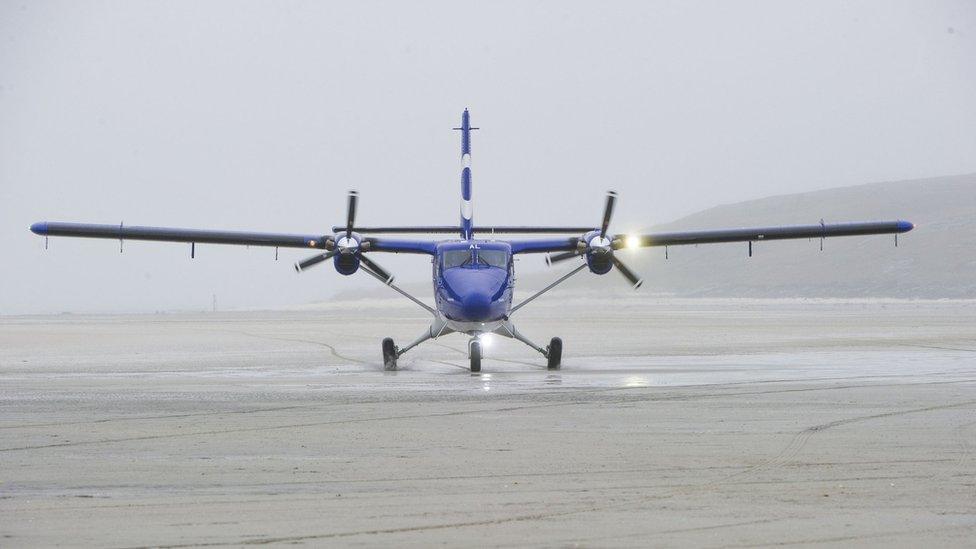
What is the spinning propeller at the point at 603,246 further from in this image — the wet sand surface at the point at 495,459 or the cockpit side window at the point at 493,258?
the wet sand surface at the point at 495,459

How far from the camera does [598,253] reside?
90.6 ft

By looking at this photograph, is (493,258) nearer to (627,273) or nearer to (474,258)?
(474,258)

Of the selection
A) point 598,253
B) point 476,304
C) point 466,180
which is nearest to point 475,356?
point 476,304

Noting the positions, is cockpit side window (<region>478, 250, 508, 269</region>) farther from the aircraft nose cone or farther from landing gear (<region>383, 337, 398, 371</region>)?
landing gear (<region>383, 337, 398, 371</region>)

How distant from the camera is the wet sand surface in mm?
7820

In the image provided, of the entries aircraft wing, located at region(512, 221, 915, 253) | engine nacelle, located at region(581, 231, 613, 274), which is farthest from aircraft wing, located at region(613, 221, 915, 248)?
engine nacelle, located at region(581, 231, 613, 274)

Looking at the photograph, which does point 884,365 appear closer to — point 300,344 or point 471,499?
point 471,499

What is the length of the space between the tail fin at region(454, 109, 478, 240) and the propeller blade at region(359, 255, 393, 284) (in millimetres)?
2242

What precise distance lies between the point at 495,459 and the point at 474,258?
15.4 meters

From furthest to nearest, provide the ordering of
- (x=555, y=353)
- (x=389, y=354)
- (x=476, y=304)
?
(x=389, y=354) < (x=555, y=353) < (x=476, y=304)

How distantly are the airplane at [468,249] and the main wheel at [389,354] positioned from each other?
0.07 feet

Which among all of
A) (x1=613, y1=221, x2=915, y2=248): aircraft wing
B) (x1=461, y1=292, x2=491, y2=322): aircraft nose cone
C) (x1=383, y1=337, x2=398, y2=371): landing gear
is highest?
(x1=613, y1=221, x2=915, y2=248): aircraft wing

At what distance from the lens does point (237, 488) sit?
9.45 meters

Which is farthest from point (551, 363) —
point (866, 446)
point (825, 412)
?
point (866, 446)
